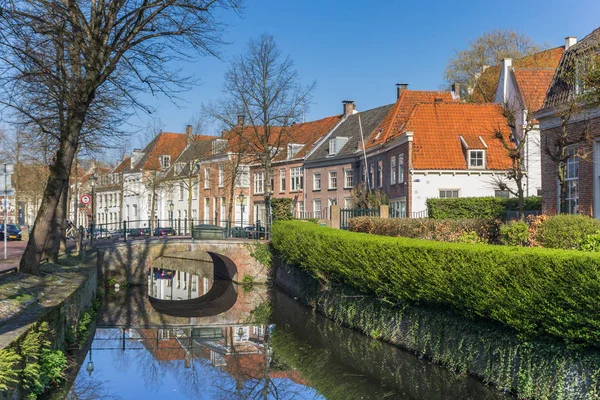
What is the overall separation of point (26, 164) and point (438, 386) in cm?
3923

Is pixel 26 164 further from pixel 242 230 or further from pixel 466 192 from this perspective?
pixel 466 192

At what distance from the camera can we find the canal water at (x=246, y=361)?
11633 mm

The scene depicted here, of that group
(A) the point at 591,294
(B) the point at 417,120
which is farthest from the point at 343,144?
(A) the point at 591,294

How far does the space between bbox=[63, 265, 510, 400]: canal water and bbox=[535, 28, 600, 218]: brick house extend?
837 cm

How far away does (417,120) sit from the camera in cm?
3017

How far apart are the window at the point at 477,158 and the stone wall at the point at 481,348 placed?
48.4ft

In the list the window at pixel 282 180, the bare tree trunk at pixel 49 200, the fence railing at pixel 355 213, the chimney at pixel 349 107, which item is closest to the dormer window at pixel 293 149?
the window at pixel 282 180

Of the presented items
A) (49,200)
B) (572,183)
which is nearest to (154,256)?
(49,200)

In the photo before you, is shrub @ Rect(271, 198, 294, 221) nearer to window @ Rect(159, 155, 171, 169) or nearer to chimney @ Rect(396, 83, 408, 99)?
chimney @ Rect(396, 83, 408, 99)

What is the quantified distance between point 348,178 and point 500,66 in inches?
540

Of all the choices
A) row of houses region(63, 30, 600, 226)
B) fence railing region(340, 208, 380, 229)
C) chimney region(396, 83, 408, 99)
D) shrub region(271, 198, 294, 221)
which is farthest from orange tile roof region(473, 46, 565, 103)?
shrub region(271, 198, 294, 221)

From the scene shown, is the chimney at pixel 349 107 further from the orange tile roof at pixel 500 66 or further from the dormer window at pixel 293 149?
the orange tile roof at pixel 500 66

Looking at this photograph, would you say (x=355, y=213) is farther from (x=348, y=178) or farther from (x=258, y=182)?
(x=258, y=182)

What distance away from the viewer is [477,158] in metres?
29.3
